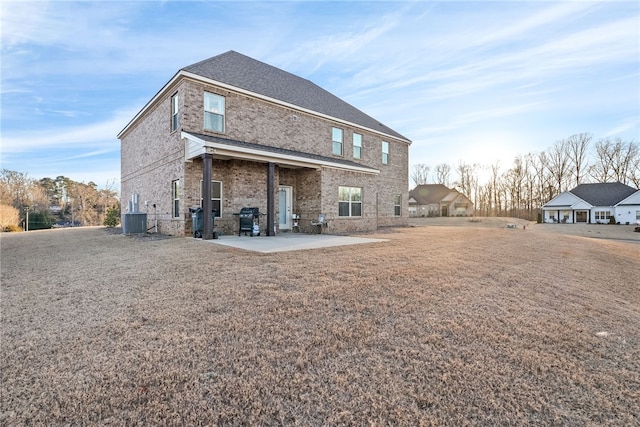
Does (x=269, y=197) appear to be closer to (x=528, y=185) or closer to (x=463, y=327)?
(x=463, y=327)

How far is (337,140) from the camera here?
666 inches

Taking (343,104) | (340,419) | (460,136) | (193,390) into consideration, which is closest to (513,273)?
(340,419)

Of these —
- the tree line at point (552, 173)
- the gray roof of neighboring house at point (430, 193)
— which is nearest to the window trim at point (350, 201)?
the gray roof of neighboring house at point (430, 193)

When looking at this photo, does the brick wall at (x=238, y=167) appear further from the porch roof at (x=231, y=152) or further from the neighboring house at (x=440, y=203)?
the neighboring house at (x=440, y=203)

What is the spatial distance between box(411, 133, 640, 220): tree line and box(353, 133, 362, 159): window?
4071 centimetres

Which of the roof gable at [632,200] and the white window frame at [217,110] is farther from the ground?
the white window frame at [217,110]

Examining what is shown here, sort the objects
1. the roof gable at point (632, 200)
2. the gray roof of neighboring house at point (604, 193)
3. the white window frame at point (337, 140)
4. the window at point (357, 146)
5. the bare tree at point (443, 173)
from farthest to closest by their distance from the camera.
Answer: the bare tree at point (443, 173), the gray roof of neighboring house at point (604, 193), the roof gable at point (632, 200), the window at point (357, 146), the white window frame at point (337, 140)

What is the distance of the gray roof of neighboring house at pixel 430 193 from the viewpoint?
1940 inches

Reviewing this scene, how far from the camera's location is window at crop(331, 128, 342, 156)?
16734 millimetres

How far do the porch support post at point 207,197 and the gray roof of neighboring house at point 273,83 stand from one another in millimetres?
3848

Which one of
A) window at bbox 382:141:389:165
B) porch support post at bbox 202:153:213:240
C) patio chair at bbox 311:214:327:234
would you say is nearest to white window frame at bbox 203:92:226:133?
porch support post at bbox 202:153:213:240

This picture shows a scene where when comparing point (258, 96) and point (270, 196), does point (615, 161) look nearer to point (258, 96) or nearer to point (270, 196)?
point (258, 96)

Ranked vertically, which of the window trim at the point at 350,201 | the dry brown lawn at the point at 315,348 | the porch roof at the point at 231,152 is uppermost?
the porch roof at the point at 231,152

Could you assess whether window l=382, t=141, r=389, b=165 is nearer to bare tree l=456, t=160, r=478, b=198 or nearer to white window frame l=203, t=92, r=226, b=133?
white window frame l=203, t=92, r=226, b=133
